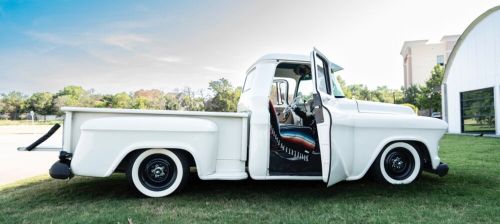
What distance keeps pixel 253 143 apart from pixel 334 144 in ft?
3.23

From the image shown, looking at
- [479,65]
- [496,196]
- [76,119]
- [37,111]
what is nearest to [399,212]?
[496,196]

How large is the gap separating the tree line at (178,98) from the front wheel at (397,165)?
1168 centimetres

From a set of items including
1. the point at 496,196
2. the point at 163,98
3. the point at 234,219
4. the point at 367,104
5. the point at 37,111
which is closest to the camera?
the point at 234,219

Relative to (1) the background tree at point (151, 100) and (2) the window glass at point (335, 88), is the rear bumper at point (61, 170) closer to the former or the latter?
(2) the window glass at point (335, 88)

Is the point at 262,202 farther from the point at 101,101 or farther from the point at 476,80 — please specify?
the point at 101,101

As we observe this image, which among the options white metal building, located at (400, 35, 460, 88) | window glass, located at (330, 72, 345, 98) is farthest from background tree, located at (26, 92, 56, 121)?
window glass, located at (330, 72, 345, 98)

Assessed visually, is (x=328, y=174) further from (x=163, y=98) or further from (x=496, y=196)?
(x=163, y=98)

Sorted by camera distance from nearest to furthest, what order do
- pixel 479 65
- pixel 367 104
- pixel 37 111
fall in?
pixel 367 104 < pixel 479 65 < pixel 37 111

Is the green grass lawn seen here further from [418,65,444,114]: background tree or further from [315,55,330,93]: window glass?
[418,65,444,114]: background tree

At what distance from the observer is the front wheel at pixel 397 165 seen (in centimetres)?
446

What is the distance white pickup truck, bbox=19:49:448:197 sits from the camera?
12.6 feet

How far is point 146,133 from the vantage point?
12.7ft

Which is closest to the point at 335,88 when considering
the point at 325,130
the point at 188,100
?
the point at 325,130

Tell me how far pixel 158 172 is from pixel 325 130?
6.94ft
